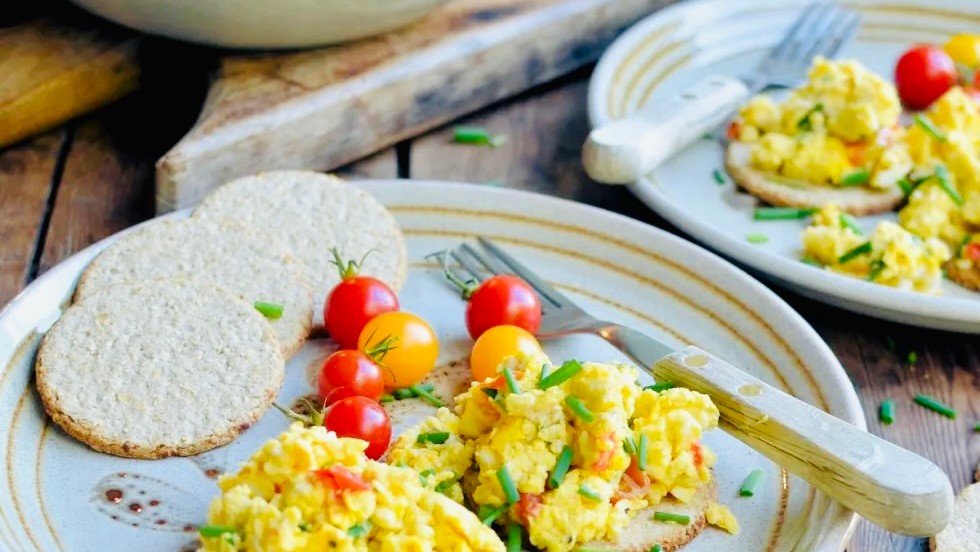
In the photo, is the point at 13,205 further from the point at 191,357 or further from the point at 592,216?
the point at 592,216

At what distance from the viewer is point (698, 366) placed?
2197 mm

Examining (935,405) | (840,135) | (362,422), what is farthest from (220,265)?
(840,135)

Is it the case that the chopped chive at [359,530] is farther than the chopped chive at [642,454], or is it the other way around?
the chopped chive at [642,454]

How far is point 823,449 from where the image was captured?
2.00 m

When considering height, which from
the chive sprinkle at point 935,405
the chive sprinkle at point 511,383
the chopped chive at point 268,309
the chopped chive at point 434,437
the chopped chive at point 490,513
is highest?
the chive sprinkle at point 511,383

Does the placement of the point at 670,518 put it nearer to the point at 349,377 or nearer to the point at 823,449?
the point at 823,449

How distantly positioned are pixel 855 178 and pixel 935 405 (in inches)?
30.8

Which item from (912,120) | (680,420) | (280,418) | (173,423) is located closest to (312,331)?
(280,418)

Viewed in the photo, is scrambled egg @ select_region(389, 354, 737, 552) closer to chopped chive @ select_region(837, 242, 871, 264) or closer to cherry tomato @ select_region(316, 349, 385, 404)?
cherry tomato @ select_region(316, 349, 385, 404)

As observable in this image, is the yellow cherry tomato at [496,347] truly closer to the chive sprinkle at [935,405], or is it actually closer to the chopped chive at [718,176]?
the chive sprinkle at [935,405]

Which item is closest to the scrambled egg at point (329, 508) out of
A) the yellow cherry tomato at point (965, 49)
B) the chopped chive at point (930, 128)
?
the chopped chive at point (930, 128)

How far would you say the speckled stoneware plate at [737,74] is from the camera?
108 inches

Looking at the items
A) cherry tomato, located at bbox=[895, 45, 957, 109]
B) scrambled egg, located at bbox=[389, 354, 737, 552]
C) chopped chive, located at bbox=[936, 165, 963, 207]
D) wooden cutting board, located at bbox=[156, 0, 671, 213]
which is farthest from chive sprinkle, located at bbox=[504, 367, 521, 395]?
cherry tomato, located at bbox=[895, 45, 957, 109]

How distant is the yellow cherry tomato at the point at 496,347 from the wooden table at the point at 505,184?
0.76 m
